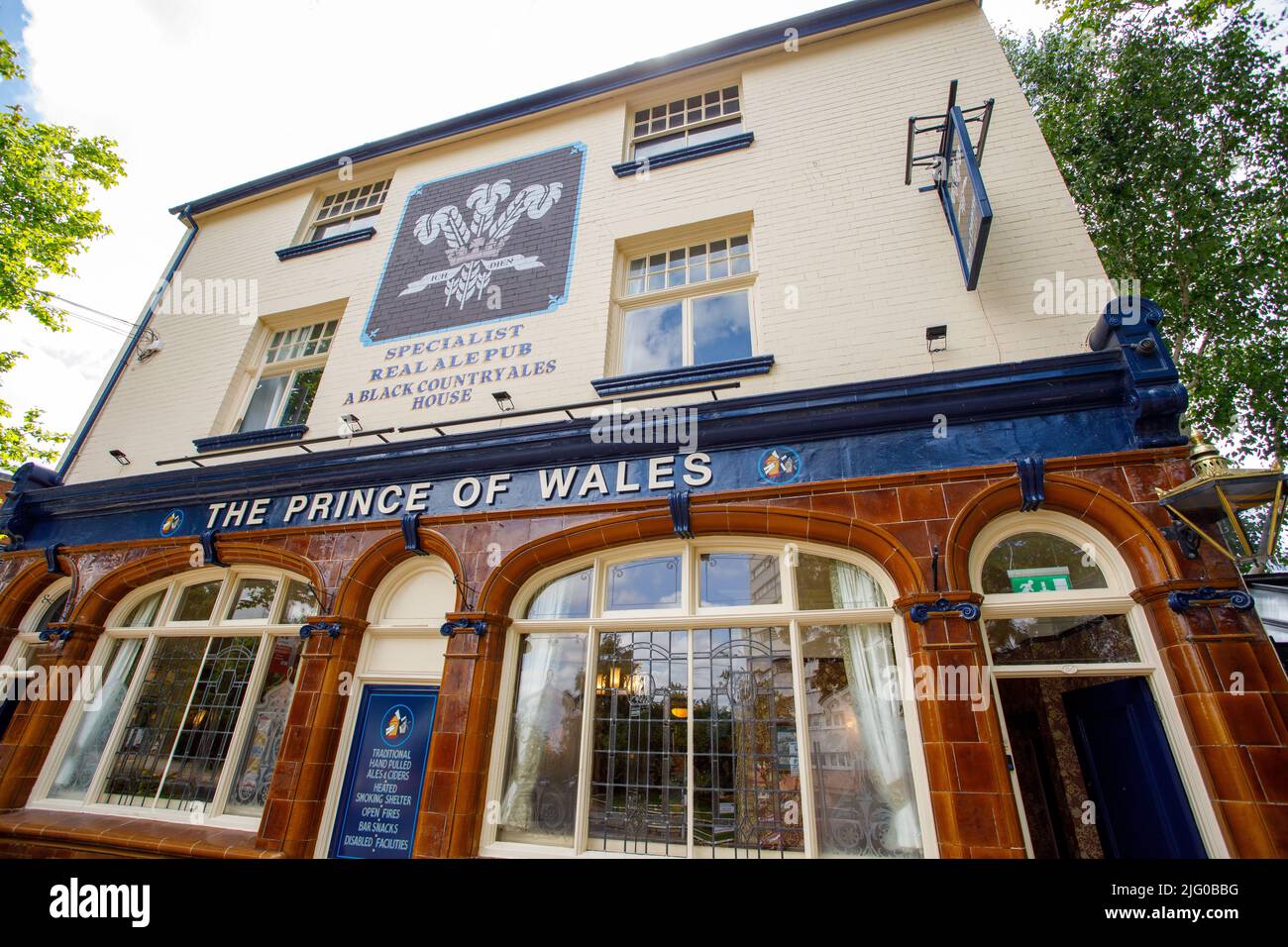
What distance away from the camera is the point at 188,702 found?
607cm

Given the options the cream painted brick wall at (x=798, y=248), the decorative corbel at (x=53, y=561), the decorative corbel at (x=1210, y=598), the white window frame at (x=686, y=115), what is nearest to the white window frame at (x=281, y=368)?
the cream painted brick wall at (x=798, y=248)

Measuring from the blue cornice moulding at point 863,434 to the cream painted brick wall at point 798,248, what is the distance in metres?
0.47

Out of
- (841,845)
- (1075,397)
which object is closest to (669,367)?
(1075,397)

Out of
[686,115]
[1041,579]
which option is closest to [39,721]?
[1041,579]

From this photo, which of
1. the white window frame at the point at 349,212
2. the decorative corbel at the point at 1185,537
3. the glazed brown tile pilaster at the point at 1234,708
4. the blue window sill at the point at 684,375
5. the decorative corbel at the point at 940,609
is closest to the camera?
the glazed brown tile pilaster at the point at 1234,708

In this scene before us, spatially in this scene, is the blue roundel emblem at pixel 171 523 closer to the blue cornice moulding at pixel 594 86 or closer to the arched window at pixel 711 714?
the arched window at pixel 711 714

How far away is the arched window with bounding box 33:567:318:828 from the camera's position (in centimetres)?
561

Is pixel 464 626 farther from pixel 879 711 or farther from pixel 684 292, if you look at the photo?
pixel 684 292

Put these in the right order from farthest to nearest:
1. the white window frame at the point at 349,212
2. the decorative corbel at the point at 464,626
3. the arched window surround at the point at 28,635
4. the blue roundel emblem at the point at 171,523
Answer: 1. the white window frame at the point at 349,212
2. the arched window surround at the point at 28,635
3. the blue roundel emblem at the point at 171,523
4. the decorative corbel at the point at 464,626

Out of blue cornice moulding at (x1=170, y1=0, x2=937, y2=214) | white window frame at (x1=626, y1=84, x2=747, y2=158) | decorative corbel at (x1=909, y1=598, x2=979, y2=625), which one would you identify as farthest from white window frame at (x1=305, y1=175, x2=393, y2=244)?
decorative corbel at (x1=909, y1=598, x2=979, y2=625)

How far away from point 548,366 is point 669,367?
1421mm

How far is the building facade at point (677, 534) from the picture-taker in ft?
13.1

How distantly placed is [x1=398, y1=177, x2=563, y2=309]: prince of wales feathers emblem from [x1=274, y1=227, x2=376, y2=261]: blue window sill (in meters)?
0.92

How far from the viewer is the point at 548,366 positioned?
6.29m
